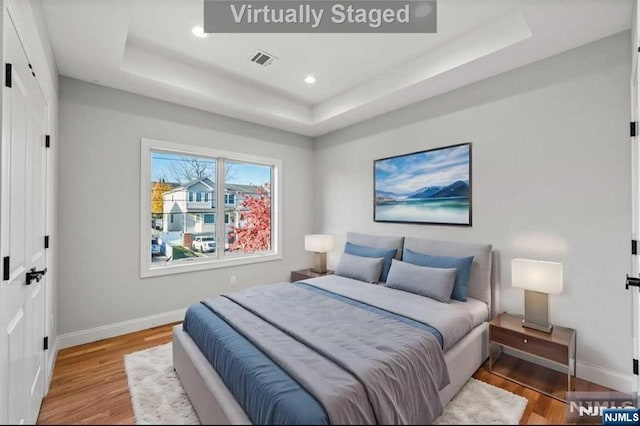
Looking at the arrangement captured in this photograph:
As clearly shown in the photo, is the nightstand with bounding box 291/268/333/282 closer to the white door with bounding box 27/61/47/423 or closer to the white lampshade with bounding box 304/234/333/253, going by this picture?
the white lampshade with bounding box 304/234/333/253

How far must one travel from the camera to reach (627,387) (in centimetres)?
217

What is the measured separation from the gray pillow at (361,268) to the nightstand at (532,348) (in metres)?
1.21

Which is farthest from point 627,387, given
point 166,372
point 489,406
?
point 166,372

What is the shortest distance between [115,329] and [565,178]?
4.58m

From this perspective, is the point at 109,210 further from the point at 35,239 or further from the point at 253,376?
the point at 253,376

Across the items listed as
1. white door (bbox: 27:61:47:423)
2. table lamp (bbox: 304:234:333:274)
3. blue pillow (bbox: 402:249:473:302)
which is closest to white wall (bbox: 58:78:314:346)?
white door (bbox: 27:61:47:423)

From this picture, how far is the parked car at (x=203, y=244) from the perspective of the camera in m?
3.73

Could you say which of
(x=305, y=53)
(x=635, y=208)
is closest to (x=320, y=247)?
(x=305, y=53)

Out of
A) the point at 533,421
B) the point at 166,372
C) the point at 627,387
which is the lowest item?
the point at 627,387

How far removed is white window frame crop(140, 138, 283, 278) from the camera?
10.9 ft

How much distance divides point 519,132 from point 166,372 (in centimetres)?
326

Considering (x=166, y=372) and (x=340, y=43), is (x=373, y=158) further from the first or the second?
(x=166, y=372)

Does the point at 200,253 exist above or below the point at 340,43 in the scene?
below

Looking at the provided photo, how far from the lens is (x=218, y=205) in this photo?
3945mm
